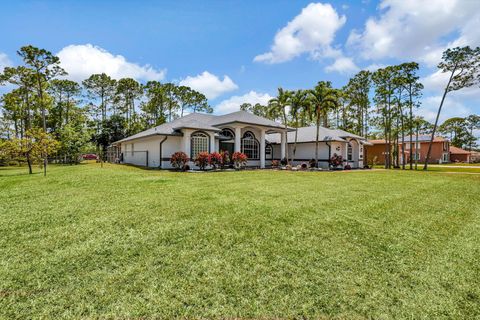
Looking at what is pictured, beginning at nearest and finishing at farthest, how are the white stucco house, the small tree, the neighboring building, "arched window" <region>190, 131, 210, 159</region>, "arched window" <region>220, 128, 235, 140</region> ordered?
the small tree → "arched window" <region>190, 131, 210, 159</region> → the white stucco house → "arched window" <region>220, 128, 235, 140</region> → the neighboring building

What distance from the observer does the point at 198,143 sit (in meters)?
20.6

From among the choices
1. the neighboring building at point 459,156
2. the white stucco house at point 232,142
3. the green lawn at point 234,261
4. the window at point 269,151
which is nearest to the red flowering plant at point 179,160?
the white stucco house at point 232,142

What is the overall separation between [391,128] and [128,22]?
29017 millimetres

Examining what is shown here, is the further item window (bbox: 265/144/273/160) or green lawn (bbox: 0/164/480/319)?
window (bbox: 265/144/273/160)

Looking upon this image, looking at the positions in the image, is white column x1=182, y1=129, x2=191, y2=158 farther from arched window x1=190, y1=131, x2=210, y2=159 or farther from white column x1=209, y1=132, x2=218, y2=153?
white column x1=209, y1=132, x2=218, y2=153

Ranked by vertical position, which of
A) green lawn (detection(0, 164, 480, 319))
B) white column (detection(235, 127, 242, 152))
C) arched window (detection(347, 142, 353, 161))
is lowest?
green lawn (detection(0, 164, 480, 319))

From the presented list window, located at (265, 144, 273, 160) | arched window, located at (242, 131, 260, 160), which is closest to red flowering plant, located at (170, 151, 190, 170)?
arched window, located at (242, 131, 260, 160)

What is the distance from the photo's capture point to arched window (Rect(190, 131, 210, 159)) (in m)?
20.3

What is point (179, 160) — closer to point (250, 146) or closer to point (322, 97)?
point (250, 146)

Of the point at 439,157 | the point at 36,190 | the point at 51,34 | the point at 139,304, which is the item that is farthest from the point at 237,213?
the point at 439,157

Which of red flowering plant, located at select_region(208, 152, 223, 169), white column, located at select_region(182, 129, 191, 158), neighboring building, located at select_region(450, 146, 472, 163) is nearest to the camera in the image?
red flowering plant, located at select_region(208, 152, 223, 169)

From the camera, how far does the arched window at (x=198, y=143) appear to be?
66.7 ft

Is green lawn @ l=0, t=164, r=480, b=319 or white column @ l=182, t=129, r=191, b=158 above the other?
white column @ l=182, t=129, r=191, b=158

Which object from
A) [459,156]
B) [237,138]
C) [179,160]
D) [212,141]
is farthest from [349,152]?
[459,156]
